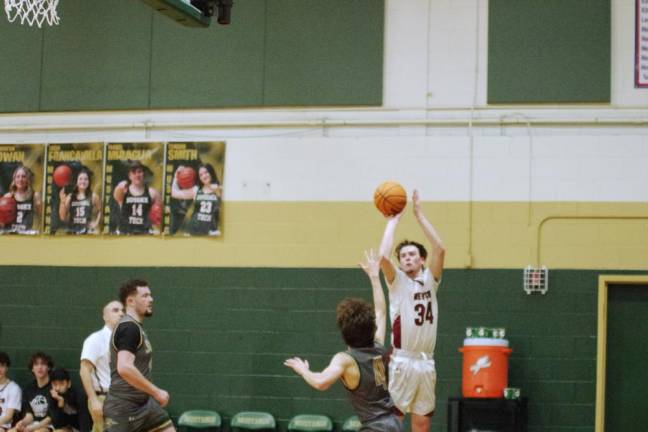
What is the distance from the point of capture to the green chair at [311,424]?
1173cm

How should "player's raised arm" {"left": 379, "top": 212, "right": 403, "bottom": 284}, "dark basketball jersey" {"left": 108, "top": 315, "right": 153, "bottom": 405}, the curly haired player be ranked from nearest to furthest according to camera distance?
the curly haired player < "dark basketball jersey" {"left": 108, "top": 315, "right": 153, "bottom": 405} < "player's raised arm" {"left": 379, "top": 212, "right": 403, "bottom": 284}

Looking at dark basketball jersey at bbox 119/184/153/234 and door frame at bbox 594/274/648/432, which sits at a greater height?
dark basketball jersey at bbox 119/184/153/234

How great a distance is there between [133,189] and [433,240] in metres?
4.94

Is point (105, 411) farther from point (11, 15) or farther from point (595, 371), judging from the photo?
point (11, 15)

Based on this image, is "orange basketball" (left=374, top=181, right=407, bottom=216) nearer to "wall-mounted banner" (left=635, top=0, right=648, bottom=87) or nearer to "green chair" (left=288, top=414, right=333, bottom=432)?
"green chair" (left=288, top=414, right=333, bottom=432)

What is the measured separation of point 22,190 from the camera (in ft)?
42.8

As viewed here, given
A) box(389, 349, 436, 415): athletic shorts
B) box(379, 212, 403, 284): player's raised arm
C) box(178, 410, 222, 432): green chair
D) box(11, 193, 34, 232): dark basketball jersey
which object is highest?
box(11, 193, 34, 232): dark basketball jersey

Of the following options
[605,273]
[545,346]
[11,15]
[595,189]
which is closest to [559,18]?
[595,189]

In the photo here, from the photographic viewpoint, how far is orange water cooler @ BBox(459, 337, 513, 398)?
11094 millimetres

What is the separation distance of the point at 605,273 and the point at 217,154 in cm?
449

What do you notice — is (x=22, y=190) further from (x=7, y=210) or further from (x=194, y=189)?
(x=194, y=189)

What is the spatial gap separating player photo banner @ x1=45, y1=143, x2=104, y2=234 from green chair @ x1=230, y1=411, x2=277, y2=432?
2772 mm

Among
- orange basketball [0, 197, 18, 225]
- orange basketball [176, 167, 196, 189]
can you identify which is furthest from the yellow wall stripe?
orange basketball [176, 167, 196, 189]

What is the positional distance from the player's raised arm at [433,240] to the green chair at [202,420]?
12.6ft
